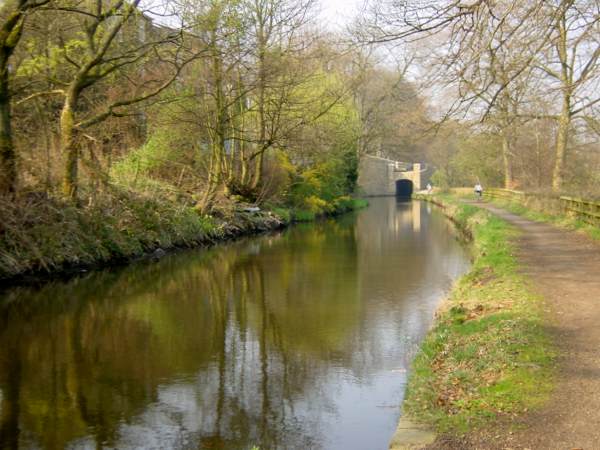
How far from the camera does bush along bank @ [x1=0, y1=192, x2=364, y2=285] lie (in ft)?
46.1

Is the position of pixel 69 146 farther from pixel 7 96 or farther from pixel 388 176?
pixel 388 176

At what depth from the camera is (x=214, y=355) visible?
353 inches

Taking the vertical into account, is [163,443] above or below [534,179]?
below

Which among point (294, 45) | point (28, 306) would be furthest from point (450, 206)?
point (28, 306)

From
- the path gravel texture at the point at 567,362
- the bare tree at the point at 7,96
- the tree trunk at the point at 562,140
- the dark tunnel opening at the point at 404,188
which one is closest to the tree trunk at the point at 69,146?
the bare tree at the point at 7,96

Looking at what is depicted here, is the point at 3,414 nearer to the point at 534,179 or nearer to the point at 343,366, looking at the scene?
the point at 343,366

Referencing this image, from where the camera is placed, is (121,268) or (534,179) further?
(534,179)

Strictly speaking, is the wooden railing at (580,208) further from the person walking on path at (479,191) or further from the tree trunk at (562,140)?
the person walking on path at (479,191)

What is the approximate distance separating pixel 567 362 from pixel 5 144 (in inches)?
504

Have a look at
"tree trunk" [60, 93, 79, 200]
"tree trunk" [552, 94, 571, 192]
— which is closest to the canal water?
"tree trunk" [60, 93, 79, 200]

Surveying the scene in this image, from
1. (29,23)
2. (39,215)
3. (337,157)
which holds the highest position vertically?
(29,23)

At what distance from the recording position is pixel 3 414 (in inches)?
269

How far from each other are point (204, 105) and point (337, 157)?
12074 mm

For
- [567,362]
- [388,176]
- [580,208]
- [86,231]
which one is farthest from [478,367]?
[388,176]
